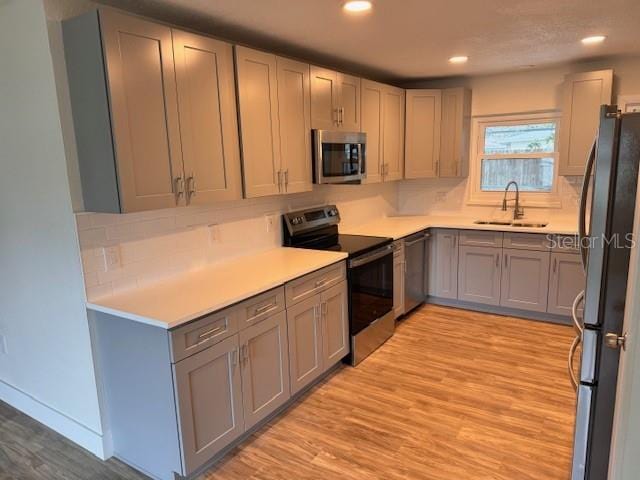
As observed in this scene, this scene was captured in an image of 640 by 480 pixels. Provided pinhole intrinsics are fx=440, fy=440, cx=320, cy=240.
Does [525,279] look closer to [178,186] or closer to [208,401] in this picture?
[208,401]

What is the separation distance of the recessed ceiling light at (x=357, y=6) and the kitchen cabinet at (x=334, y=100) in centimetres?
84

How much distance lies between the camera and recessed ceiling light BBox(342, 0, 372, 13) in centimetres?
231

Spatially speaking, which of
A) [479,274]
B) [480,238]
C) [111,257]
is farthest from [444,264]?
[111,257]

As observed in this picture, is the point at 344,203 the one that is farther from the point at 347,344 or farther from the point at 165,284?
the point at 165,284

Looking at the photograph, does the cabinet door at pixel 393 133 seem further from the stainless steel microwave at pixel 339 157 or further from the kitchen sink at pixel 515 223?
the kitchen sink at pixel 515 223

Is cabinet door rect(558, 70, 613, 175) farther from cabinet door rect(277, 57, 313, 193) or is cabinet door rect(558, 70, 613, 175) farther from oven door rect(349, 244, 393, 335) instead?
cabinet door rect(277, 57, 313, 193)

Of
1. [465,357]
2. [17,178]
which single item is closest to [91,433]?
[17,178]

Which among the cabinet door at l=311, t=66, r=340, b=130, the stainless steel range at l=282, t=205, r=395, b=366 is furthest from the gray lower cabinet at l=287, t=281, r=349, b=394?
the cabinet door at l=311, t=66, r=340, b=130

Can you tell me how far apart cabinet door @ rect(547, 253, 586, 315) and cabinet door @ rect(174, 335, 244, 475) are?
3097mm

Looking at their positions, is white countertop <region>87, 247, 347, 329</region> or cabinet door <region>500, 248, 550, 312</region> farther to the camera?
cabinet door <region>500, 248, 550, 312</region>

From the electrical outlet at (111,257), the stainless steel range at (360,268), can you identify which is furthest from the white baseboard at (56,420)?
the stainless steel range at (360,268)

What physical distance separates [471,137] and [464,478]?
11.9ft

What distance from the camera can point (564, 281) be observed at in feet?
13.1

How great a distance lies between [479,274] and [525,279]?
0.42m
